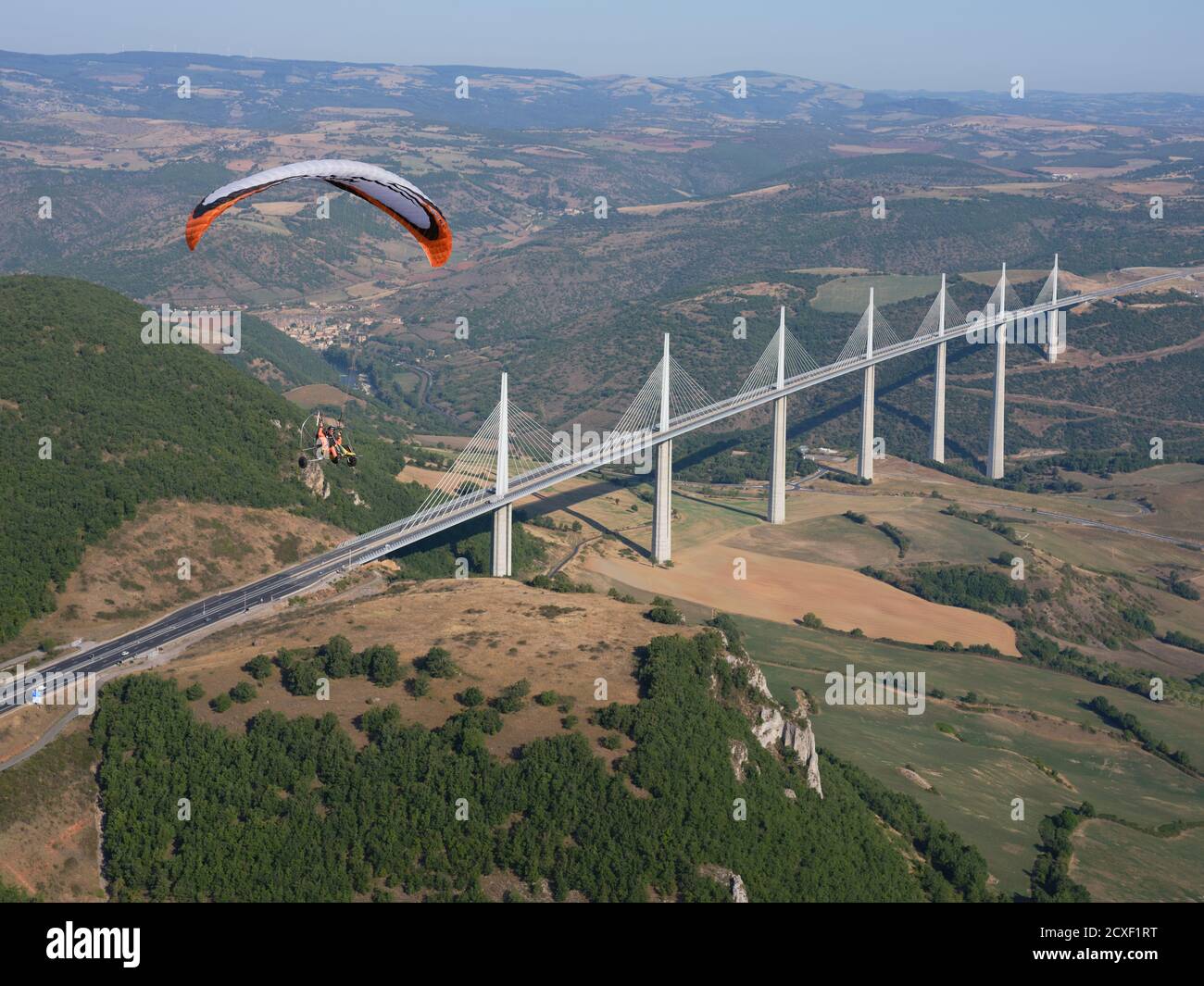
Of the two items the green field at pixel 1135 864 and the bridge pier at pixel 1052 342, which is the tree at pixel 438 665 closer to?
the green field at pixel 1135 864

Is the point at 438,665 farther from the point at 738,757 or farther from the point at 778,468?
the point at 778,468

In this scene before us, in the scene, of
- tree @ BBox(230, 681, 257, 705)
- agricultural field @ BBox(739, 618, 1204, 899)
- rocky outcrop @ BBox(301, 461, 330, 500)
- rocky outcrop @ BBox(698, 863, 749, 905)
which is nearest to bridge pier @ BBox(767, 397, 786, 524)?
agricultural field @ BBox(739, 618, 1204, 899)

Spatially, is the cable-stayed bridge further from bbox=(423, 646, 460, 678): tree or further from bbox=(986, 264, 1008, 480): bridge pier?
bbox=(423, 646, 460, 678): tree

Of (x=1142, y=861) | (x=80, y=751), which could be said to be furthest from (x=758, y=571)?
(x=80, y=751)

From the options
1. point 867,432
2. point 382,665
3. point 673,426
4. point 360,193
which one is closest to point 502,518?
point 382,665

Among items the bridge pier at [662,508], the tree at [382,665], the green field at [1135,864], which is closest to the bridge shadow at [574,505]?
the bridge pier at [662,508]

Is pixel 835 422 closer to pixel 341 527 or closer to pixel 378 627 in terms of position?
pixel 341 527
